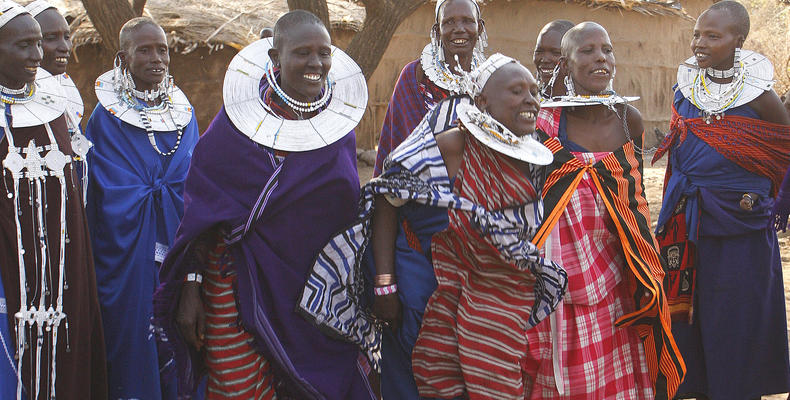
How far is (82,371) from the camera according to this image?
→ 3.80 m

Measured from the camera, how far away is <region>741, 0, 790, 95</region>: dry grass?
1585 centimetres

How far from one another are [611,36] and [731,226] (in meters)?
13.0

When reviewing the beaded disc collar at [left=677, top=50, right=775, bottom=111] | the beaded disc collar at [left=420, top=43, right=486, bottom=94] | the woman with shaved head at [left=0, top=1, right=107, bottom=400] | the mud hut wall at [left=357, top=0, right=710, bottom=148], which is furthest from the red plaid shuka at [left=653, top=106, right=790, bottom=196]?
the mud hut wall at [left=357, top=0, right=710, bottom=148]

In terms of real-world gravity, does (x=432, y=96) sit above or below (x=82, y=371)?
above

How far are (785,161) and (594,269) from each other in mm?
1788

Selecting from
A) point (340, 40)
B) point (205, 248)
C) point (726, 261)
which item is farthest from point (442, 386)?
point (340, 40)

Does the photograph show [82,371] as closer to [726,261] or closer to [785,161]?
[726,261]

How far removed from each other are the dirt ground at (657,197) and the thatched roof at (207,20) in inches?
96.1

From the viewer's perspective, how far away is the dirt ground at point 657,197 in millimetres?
7410

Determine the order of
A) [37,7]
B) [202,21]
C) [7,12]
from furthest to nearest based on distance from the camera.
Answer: [202,21]
[37,7]
[7,12]

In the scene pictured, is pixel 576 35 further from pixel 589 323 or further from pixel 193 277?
pixel 193 277

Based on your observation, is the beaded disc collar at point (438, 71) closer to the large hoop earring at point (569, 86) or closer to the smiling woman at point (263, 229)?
the large hoop earring at point (569, 86)

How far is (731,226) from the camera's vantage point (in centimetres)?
456

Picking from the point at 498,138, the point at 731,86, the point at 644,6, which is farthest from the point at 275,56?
the point at 644,6
